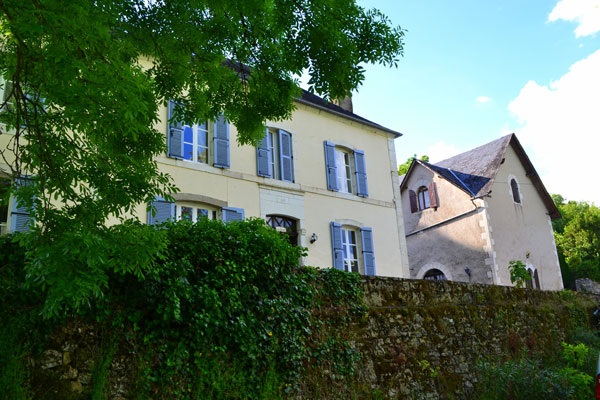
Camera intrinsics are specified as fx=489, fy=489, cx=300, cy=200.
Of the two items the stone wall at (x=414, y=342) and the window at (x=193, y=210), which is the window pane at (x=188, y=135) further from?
the stone wall at (x=414, y=342)

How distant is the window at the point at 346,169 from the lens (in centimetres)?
1246

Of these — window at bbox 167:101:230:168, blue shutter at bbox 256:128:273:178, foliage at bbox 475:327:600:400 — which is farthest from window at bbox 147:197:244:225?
foliage at bbox 475:327:600:400

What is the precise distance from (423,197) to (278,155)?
9.55 meters

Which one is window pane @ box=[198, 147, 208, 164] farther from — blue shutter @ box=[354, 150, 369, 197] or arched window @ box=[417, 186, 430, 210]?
arched window @ box=[417, 186, 430, 210]

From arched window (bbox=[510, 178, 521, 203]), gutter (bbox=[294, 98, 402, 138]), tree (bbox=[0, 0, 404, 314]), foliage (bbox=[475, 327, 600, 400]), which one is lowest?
foliage (bbox=[475, 327, 600, 400])

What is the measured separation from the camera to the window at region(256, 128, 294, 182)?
11250mm

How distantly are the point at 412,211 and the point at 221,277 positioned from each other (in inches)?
613

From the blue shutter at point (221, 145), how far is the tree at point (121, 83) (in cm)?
497

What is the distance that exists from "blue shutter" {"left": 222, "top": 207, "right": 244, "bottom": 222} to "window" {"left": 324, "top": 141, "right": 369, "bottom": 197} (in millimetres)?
2898

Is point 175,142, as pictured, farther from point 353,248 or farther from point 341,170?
point 353,248

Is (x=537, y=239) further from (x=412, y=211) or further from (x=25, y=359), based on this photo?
(x=25, y=359)

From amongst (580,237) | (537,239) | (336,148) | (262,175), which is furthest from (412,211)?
Answer: (580,237)

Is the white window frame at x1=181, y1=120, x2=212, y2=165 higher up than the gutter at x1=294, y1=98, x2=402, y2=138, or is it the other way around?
the gutter at x1=294, y1=98, x2=402, y2=138

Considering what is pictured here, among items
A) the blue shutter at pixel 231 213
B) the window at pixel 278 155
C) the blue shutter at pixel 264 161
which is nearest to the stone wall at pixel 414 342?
the blue shutter at pixel 231 213
